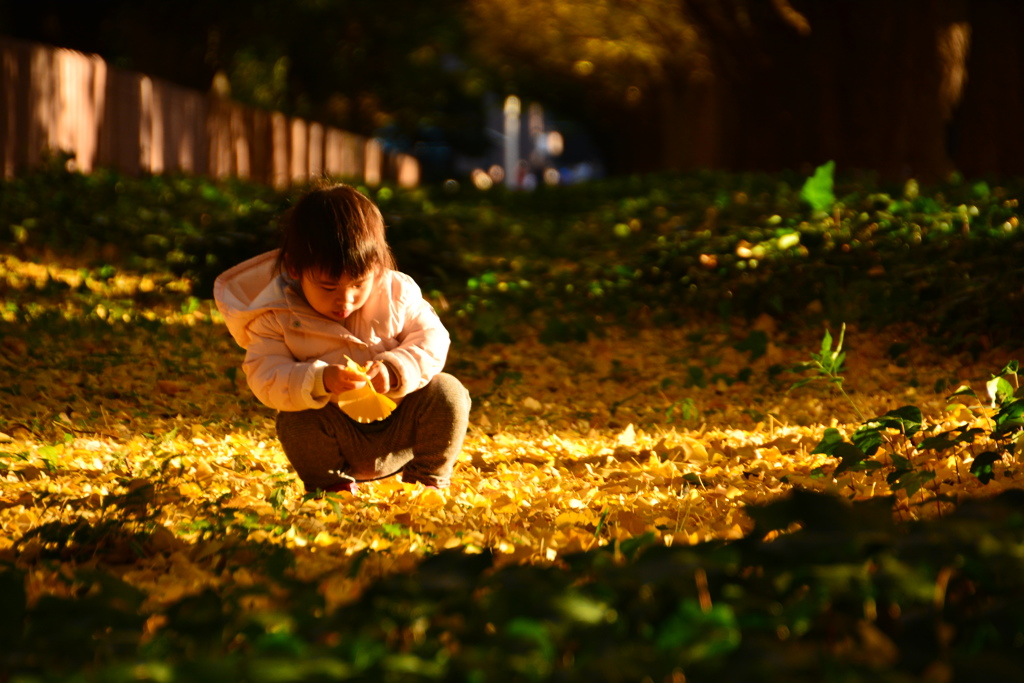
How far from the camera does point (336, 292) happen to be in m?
3.10

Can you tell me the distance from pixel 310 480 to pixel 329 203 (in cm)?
87

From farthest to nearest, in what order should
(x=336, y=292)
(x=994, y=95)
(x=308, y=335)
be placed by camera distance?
(x=994, y=95)
(x=308, y=335)
(x=336, y=292)

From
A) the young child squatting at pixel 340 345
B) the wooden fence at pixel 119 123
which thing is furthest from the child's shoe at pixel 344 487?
the wooden fence at pixel 119 123

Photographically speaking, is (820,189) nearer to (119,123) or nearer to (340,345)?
(340,345)

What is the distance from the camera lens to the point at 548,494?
11.0 feet

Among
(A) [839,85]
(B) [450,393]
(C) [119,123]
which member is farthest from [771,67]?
(B) [450,393]

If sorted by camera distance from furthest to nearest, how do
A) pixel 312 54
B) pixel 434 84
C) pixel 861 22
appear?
pixel 434 84 → pixel 312 54 → pixel 861 22

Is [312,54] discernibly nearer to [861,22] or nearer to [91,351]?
[861,22]

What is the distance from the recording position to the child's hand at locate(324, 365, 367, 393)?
3014 mm

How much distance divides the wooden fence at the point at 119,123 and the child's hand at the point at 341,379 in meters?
8.68

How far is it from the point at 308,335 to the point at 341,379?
0.25 meters

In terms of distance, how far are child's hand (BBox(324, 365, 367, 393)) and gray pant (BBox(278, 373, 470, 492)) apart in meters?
0.21

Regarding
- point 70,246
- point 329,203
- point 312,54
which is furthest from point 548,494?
point 312,54

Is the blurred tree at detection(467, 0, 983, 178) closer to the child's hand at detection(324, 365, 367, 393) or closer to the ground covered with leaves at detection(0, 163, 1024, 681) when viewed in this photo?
the ground covered with leaves at detection(0, 163, 1024, 681)
